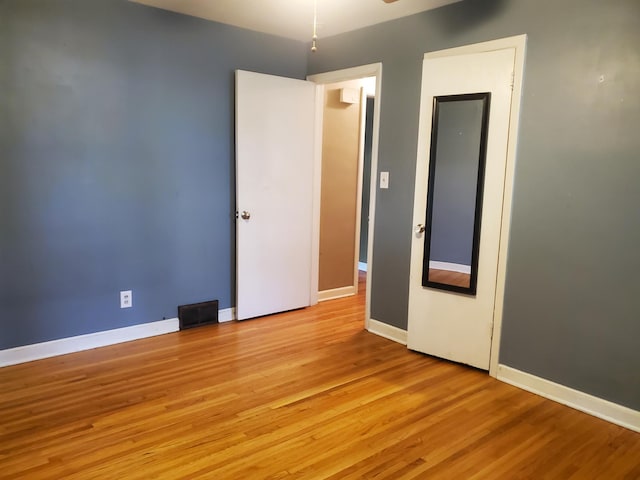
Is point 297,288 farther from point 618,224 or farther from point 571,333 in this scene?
point 618,224

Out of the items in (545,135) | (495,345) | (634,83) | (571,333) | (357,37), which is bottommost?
(495,345)

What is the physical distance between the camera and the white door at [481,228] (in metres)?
2.80

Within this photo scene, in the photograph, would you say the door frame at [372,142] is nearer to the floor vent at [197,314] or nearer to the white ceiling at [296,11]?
the white ceiling at [296,11]

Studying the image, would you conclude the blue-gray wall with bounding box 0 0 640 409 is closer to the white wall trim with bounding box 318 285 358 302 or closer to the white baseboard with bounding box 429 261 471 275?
the white baseboard with bounding box 429 261 471 275

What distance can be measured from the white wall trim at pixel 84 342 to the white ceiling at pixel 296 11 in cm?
239

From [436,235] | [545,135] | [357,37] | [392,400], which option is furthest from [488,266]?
[357,37]

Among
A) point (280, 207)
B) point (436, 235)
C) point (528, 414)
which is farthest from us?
point (280, 207)

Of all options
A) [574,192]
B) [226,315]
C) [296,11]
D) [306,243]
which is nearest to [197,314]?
[226,315]

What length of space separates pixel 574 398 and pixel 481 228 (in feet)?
3.71

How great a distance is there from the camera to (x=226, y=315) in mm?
3943

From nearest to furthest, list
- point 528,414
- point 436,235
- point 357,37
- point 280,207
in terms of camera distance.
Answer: point 528,414 → point 436,235 → point 357,37 → point 280,207

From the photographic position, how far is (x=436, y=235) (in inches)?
125

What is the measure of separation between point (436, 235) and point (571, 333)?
3.37ft

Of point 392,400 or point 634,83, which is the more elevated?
point 634,83
